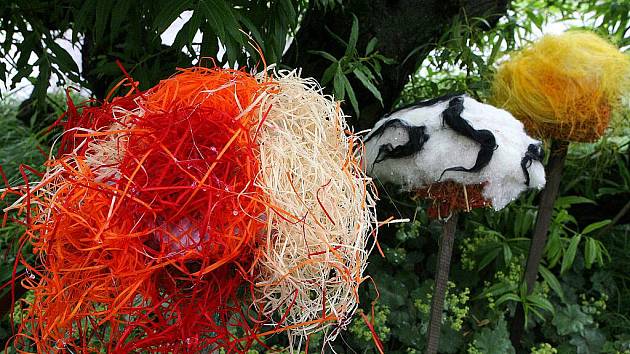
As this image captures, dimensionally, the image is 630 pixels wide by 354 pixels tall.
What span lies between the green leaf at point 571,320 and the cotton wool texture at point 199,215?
39.8 inches

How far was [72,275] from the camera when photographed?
0.68m

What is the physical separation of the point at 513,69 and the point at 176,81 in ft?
2.47

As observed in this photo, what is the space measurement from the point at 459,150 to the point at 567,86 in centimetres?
36

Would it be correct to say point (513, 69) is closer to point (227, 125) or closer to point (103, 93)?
point (227, 125)

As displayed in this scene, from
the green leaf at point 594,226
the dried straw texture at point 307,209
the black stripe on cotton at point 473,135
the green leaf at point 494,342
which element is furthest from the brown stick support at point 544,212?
the dried straw texture at point 307,209

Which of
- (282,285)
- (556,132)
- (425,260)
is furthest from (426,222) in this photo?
(282,285)

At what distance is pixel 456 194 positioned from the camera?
98 centimetres

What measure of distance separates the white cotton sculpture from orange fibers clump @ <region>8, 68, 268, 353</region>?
33cm

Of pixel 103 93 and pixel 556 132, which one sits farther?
pixel 103 93

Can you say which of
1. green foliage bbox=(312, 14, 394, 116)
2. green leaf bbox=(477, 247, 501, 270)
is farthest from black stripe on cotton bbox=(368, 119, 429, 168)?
green leaf bbox=(477, 247, 501, 270)

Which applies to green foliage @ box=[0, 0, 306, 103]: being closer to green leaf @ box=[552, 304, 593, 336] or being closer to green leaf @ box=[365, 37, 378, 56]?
green leaf @ box=[365, 37, 378, 56]

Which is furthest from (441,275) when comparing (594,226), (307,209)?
(594,226)

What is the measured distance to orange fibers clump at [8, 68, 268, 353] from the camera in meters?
0.62

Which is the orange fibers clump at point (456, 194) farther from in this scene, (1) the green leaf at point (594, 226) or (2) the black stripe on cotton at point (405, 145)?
(1) the green leaf at point (594, 226)
